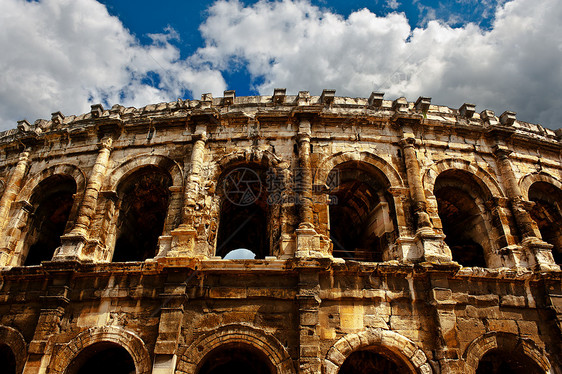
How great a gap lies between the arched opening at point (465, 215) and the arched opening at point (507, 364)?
237cm

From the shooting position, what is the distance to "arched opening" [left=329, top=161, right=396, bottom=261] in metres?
9.26

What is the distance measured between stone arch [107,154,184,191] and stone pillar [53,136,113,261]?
0.32m

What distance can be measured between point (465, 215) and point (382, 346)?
4923 millimetres

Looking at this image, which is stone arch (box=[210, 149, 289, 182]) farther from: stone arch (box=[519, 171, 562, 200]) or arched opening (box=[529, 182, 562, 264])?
arched opening (box=[529, 182, 562, 264])

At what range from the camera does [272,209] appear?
8.98 metres

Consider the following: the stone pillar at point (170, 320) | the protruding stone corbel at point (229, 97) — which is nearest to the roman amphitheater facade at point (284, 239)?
the stone pillar at point (170, 320)

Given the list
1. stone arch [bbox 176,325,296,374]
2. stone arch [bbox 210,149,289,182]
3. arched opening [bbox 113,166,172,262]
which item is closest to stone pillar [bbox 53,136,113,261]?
arched opening [bbox 113,166,172,262]

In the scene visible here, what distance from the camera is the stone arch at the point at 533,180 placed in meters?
9.87

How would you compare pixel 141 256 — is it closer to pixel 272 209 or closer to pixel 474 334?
pixel 272 209

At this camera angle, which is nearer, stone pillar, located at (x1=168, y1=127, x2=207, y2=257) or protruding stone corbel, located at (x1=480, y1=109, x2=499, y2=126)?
stone pillar, located at (x1=168, y1=127, x2=207, y2=257)

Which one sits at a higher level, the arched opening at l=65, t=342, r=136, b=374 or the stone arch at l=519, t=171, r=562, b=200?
the stone arch at l=519, t=171, r=562, b=200

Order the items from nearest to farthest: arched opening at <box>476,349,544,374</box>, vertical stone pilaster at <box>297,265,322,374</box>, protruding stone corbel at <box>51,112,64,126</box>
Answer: vertical stone pilaster at <box>297,265,322,374</box> < arched opening at <box>476,349,544,374</box> < protruding stone corbel at <box>51,112,64,126</box>

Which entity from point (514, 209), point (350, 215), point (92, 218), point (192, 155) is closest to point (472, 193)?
point (514, 209)

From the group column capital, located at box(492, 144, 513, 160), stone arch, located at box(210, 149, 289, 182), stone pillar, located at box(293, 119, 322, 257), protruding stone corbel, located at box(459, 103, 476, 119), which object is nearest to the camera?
stone pillar, located at box(293, 119, 322, 257)
